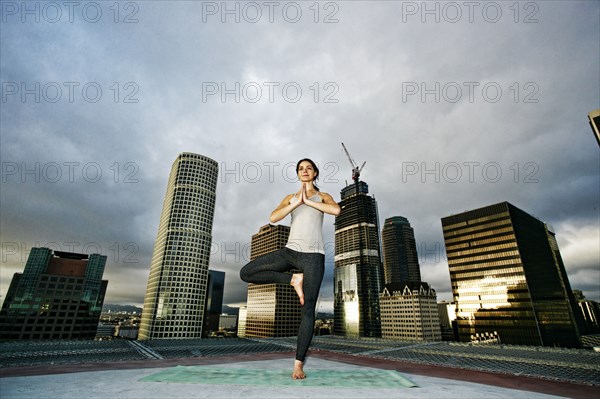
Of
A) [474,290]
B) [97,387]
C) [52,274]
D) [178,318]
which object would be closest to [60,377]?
[97,387]

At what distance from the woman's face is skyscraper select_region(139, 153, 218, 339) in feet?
473

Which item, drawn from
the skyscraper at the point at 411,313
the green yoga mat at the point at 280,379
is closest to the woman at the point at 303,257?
the green yoga mat at the point at 280,379

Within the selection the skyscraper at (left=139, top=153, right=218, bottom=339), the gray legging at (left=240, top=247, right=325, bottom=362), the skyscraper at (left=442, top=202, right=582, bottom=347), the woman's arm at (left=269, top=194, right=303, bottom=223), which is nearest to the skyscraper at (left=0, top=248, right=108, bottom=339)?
the skyscraper at (left=139, top=153, right=218, bottom=339)

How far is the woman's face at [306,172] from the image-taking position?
19.3 feet

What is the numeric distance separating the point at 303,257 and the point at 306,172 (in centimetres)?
193

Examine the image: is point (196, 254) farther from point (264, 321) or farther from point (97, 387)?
point (97, 387)

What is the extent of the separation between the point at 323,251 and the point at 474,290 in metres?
155

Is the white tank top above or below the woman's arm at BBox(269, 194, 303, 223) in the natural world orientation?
below

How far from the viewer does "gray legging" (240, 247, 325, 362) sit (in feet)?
16.6

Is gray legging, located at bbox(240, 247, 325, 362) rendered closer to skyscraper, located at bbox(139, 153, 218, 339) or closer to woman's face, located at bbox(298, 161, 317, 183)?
woman's face, located at bbox(298, 161, 317, 183)

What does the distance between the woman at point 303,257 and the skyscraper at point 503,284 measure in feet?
501

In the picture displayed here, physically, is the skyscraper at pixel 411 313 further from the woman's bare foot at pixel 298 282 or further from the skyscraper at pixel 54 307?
the woman's bare foot at pixel 298 282

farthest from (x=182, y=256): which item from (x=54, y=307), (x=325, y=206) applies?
(x=325, y=206)

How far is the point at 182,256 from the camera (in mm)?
134000
